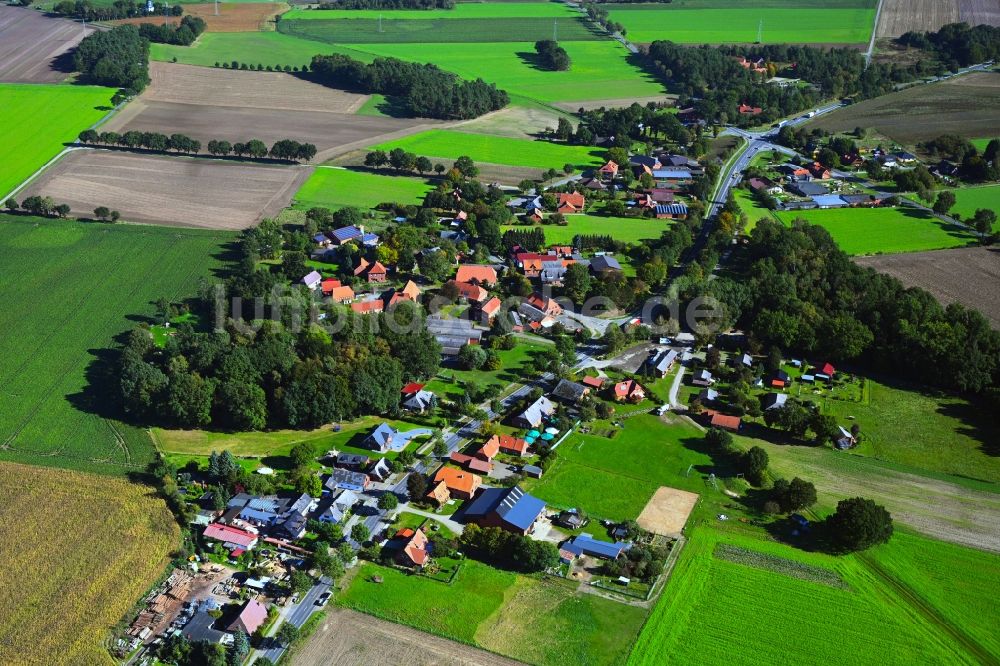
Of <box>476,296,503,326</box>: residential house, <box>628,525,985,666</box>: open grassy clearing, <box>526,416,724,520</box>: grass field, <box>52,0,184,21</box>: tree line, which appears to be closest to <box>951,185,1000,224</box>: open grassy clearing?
<box>476,296,503,326</box>: residential house

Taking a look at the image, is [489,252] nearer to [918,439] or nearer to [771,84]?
[918,439]

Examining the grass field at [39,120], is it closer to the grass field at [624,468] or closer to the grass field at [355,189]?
the grass field at [355,189]

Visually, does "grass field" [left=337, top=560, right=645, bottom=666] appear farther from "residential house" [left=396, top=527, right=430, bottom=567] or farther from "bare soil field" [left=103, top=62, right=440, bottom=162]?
"bare soil field" [left=103, top=62, right=440, bottom=162]

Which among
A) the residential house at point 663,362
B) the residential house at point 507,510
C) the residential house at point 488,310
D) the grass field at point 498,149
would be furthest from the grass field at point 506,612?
the grass field at point 498,149

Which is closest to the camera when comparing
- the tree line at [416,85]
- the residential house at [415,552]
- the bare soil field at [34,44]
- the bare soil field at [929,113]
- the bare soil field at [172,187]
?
the residential house at [415,552]

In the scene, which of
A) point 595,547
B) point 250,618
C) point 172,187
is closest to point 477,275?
point 595,547
